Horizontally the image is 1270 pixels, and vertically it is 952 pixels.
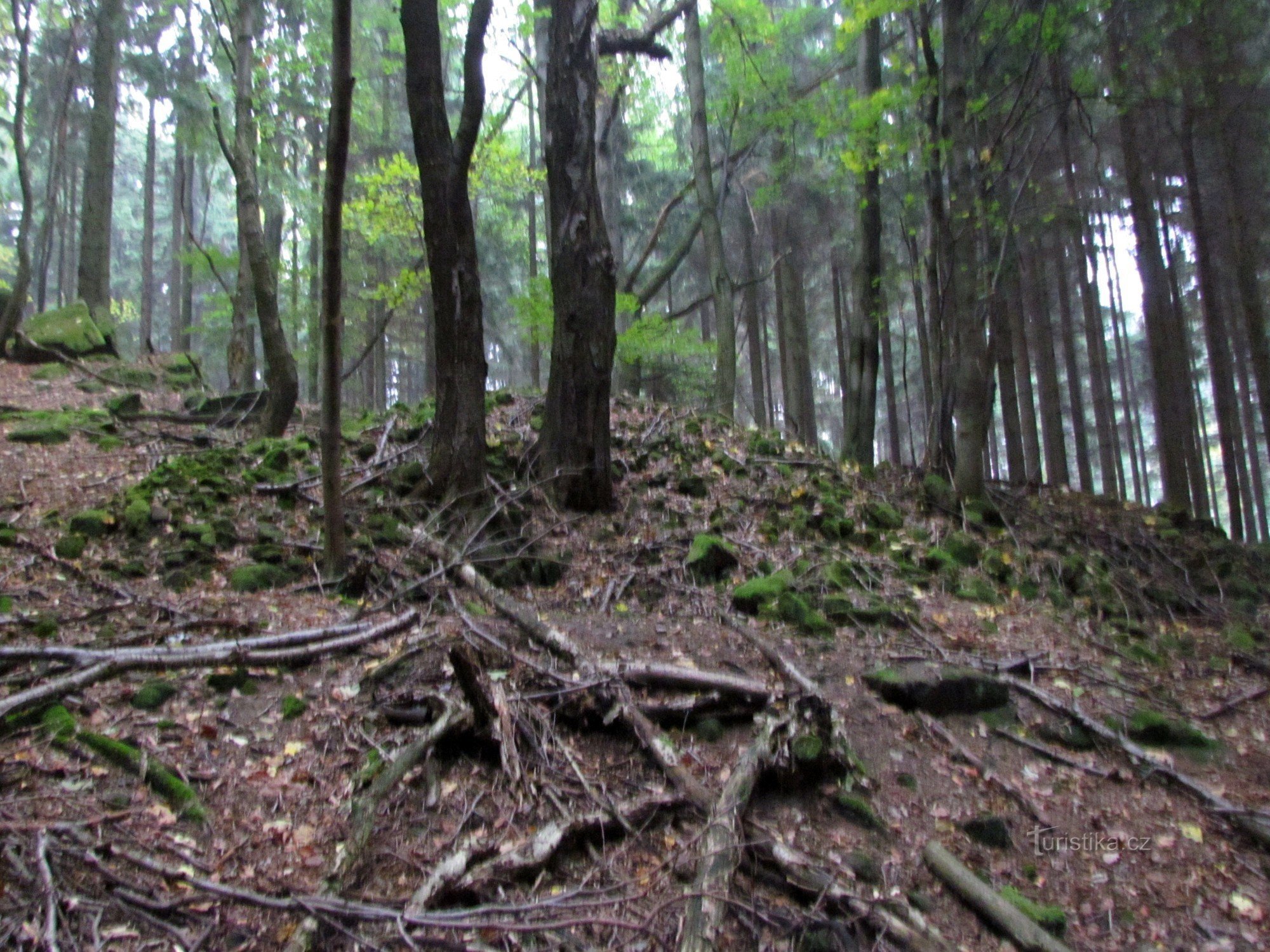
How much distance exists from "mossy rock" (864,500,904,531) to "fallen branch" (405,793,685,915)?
5.14 m

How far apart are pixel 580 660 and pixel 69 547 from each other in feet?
12.3

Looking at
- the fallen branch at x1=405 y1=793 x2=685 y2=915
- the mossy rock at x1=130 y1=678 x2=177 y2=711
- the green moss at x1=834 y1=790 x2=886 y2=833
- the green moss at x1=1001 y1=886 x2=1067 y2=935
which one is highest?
the mossy rock at x1=130 y1=678 x2=177 y2=711

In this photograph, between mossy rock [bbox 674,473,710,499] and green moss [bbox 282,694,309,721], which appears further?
mossy rock [bbox 674,473,710,499]

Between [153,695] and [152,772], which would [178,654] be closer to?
[153,695]

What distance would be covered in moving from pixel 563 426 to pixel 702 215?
647 cm

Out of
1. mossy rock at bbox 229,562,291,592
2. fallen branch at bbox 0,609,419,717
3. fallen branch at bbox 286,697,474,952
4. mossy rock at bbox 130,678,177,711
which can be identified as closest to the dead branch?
fallen branch at bbox 286,697,474,952

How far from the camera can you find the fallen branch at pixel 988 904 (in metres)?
3.06

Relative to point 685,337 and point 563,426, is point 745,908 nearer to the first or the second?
point 563,426

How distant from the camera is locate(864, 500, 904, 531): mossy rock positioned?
809cm

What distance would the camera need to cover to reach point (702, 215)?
12516 millimetres

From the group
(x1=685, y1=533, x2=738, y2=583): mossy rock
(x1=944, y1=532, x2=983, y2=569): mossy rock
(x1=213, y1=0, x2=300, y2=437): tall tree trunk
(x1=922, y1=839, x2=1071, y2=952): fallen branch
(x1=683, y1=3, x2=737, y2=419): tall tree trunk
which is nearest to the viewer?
(x1=922, y1=839, x2=1071, y2=952): fallen branch

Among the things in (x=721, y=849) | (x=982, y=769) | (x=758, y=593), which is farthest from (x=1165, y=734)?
(x=721, y=849)

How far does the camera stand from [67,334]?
12.1 m

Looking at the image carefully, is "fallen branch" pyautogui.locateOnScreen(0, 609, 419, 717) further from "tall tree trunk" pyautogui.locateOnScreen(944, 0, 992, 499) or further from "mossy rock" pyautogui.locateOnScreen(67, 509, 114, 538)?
"tall tree trunk" pyautogui.locateOnScreen(944, 0, 992, 499)
